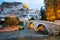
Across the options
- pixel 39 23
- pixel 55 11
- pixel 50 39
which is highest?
pixel 55 11

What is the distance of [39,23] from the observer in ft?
9.77

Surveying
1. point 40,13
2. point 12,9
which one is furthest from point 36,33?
point 12,9

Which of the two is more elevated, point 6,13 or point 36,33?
point 6,13

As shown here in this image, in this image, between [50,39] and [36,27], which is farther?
[36,27]

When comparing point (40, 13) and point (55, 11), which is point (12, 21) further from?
point (55, 11)

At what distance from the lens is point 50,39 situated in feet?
9.06

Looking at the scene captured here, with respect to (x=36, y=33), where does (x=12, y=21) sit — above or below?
above

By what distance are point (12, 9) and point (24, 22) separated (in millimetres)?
298

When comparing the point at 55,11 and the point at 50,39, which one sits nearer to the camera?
the point at 50,39

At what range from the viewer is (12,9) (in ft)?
9.39

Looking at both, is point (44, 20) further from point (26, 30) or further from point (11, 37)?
point (11, 37)

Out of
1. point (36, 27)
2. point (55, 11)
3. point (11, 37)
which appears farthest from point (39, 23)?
point (11, 37)

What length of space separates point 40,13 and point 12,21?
1.64 feet

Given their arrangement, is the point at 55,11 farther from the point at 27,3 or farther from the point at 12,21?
the point at 12,21
